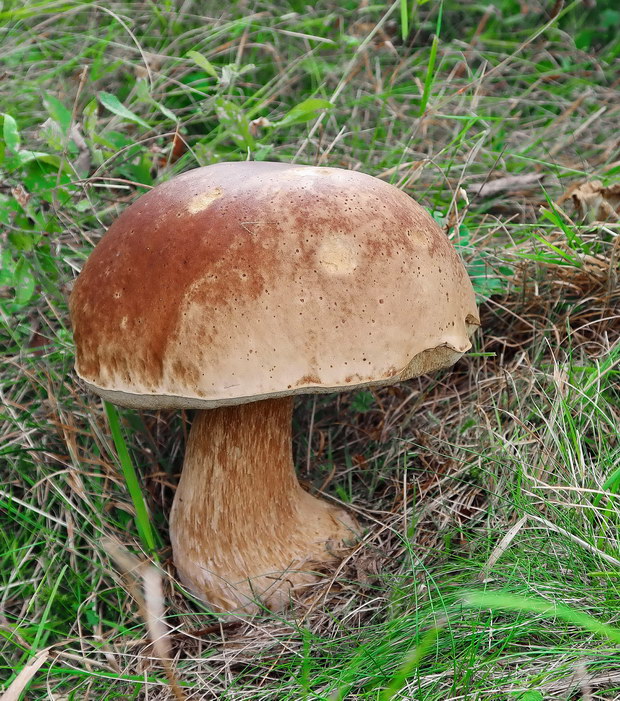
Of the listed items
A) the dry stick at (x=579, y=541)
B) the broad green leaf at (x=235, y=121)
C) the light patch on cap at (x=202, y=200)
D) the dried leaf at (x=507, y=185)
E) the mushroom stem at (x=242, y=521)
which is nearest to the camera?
the dry stick at (x=579, y=541)

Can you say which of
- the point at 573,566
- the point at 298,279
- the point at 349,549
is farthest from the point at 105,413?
the point at 573,566

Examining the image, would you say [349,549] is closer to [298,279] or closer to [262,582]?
[262,582]

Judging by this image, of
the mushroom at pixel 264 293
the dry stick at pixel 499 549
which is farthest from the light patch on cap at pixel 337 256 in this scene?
the dry stick at pixel 499 549

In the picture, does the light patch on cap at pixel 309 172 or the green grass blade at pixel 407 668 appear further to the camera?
the light patch on cap at pixel 309 172

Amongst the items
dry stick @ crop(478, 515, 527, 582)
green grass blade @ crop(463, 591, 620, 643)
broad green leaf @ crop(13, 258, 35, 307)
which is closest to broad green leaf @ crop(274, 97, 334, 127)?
broad green leaf @ crop(13, 258, 35, 307)

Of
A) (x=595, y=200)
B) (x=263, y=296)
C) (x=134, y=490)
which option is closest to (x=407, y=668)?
(x=263, y=296)

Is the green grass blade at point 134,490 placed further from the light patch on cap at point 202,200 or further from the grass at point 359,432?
the light patch on cap at point 202,200

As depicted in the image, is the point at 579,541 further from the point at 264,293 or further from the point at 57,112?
the point at 57,112
